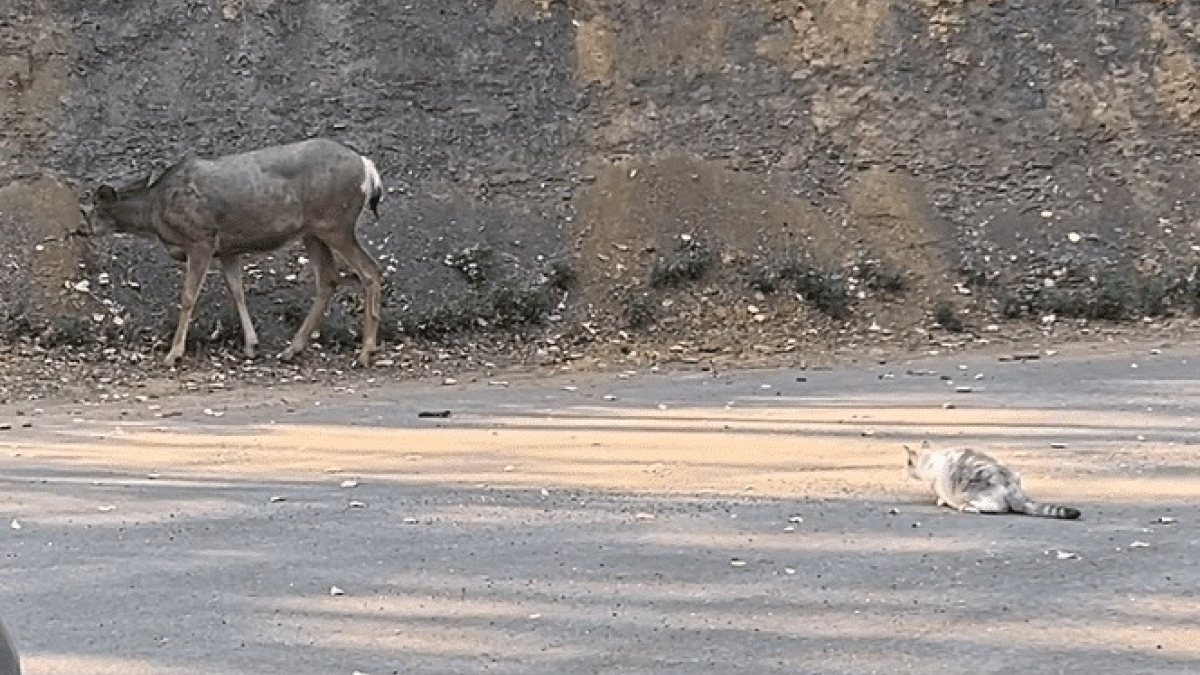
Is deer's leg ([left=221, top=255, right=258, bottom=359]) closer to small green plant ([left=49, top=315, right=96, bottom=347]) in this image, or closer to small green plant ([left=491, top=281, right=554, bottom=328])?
small green plant ([left=49, top=315, right=96, bottom=347])

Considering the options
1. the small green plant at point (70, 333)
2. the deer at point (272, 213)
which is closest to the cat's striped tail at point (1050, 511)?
the deer at point (272, 213)

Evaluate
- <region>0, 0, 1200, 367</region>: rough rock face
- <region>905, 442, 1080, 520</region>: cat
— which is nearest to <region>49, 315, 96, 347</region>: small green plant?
<region>0, 0, 1200, 367</region>: rough rock face

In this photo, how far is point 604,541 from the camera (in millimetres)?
8438

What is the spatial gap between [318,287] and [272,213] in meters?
0.80

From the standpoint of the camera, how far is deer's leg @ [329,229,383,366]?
16.7 metres

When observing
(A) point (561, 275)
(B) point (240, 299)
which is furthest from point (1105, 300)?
(B) point (240, 299)

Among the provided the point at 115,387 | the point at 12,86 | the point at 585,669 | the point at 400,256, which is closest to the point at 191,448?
the point at 115,387

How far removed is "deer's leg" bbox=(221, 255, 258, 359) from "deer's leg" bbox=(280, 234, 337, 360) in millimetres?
288

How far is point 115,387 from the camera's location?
608 inches

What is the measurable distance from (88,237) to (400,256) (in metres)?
3.05

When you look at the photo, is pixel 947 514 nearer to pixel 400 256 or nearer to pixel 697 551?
pixel 697 551

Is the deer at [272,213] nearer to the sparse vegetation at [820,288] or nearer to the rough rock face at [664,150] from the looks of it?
the rough rock face at [664,150]

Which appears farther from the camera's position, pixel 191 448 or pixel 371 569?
pixel 191 448

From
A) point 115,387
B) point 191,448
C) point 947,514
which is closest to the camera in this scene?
point 947,514
